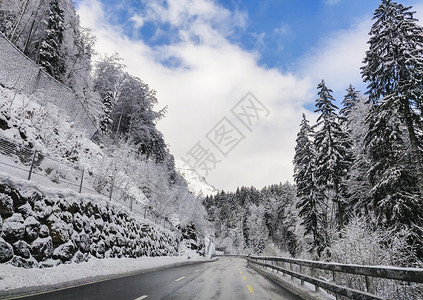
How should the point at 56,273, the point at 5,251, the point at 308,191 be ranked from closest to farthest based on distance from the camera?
the point at 5,251, the point at 56,273, the point at 308,191

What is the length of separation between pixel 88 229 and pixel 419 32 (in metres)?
23.0

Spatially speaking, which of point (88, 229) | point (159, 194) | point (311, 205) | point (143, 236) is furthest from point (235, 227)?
point (88, 229)

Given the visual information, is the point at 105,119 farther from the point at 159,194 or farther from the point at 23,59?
the point at 23,59

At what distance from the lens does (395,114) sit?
16641 millimetres

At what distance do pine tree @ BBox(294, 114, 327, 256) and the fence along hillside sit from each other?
968 inches

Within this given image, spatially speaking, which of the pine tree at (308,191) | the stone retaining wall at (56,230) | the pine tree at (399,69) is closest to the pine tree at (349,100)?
the pine tree at (308,191)

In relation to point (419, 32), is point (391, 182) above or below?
below

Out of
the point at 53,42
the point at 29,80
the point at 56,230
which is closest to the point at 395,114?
the point at 56,230

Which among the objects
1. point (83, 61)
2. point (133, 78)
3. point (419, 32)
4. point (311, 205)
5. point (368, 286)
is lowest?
point (368, 286)

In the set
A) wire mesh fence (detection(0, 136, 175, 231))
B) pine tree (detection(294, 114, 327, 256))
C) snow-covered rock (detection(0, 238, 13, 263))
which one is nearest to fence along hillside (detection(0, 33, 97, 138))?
wire mesh fence (detection(0, 136, 175, 231))

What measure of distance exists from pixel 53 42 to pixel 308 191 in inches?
1243

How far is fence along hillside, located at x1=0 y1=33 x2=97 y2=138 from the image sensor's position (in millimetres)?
14914

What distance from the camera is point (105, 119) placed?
134 ft

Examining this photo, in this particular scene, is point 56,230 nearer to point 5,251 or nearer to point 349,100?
point 5,251
